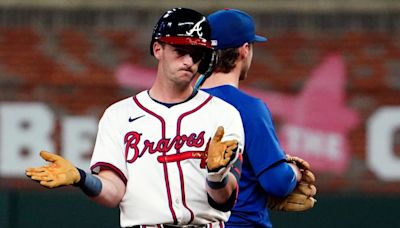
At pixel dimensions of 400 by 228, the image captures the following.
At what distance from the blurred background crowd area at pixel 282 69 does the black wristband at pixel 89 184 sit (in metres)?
5.28

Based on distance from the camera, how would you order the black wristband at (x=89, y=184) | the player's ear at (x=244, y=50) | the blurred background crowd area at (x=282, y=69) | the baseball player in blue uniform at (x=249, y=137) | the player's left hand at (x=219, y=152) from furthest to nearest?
1. the blurred background crowd area at (x=282, y=69)
2. the player's ear at (x=244, y=50)
3. the baseball player in blue uniform at (x=249, y=137)
4. the black wristband at (x=89, y=184)
5. the player's left hand at (x=219, y=152)

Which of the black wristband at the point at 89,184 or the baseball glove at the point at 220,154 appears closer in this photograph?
the baseball glove at the point at 220,154

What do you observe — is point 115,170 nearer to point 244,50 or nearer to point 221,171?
point 221,171

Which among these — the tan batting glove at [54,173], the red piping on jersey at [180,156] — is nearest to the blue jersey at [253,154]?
the red piping on jersey at [180,156]

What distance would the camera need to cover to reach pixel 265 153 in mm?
4277

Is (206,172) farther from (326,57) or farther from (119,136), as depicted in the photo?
(326,57)

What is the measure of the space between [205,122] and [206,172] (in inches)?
7.1

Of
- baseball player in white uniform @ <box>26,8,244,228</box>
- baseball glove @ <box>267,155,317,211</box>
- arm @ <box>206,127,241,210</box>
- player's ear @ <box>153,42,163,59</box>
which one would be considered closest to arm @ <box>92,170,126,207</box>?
baseball player in white uniform @ <box>26,8,244,228</box>

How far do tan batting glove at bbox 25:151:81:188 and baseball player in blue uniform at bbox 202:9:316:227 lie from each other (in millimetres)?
915

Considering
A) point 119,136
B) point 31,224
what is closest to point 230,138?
point 119,136

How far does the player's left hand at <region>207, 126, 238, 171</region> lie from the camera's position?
3496 millimetres

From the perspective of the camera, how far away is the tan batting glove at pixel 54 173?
11.5 ft

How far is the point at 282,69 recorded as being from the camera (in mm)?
9078

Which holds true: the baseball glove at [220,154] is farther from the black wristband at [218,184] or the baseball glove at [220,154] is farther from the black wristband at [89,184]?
the black wristband at [89,184]
